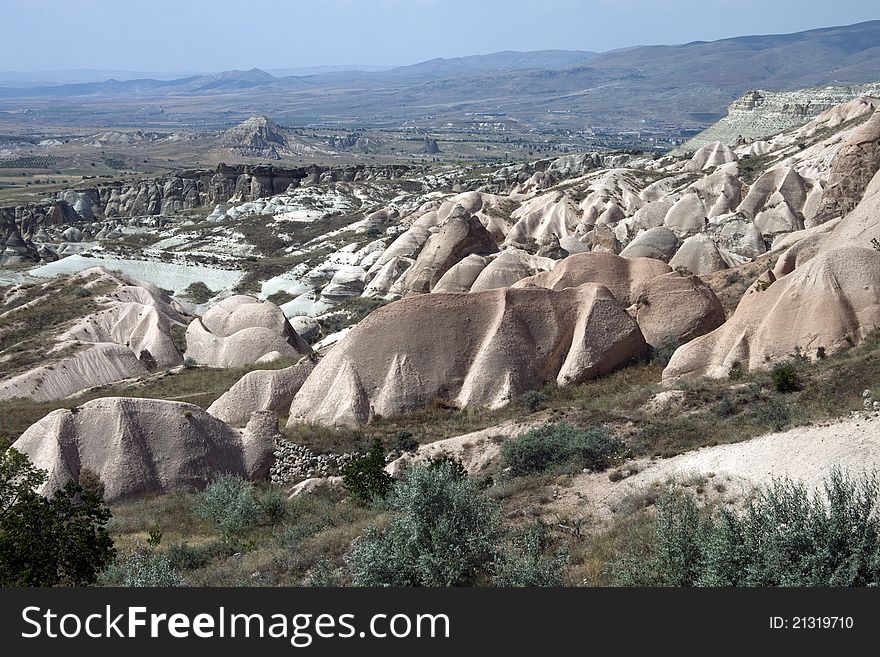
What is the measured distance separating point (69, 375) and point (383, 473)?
1999 centimetres

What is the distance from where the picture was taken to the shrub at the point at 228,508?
45.0 ft

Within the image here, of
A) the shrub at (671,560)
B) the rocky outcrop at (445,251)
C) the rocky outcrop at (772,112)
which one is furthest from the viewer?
the rocky outcrop at (772,112)

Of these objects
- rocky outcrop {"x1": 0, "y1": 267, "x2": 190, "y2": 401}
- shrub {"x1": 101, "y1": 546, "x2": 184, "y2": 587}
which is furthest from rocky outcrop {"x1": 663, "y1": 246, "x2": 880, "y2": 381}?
rocky outcrop {"x1": 0, "y1": 267, "x2": 190, "y2": 401}

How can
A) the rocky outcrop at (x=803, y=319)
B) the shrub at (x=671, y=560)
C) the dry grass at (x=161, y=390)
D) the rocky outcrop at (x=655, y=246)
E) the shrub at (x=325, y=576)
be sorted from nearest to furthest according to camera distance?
the shrub at (x=671, y=560) < the shrub at (x=325, y=576) < the rocky outcrop at (x=803, y=319) < the dry grass at (x=161, y=390) < the rocky outcrop at (x=655, y=246)

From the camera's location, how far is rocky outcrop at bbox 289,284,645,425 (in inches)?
807

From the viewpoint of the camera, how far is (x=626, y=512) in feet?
37.3

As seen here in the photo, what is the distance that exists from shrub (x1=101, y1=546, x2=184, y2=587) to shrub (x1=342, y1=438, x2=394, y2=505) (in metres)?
4.17

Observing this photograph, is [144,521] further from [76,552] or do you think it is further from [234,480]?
[76,552]

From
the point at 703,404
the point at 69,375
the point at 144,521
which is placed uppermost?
the point at 703,404

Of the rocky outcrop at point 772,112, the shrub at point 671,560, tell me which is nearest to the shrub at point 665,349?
the shrub at point 671,560

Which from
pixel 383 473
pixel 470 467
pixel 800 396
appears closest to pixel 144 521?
pixel 383 473

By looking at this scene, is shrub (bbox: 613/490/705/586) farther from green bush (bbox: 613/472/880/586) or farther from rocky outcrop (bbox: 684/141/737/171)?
rocky outcrop (bbox: 684/141/737/171)

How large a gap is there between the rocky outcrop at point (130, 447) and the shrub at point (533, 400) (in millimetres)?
6810

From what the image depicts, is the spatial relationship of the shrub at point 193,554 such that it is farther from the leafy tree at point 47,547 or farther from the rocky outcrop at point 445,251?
the rocky outcrop at point 445,251
